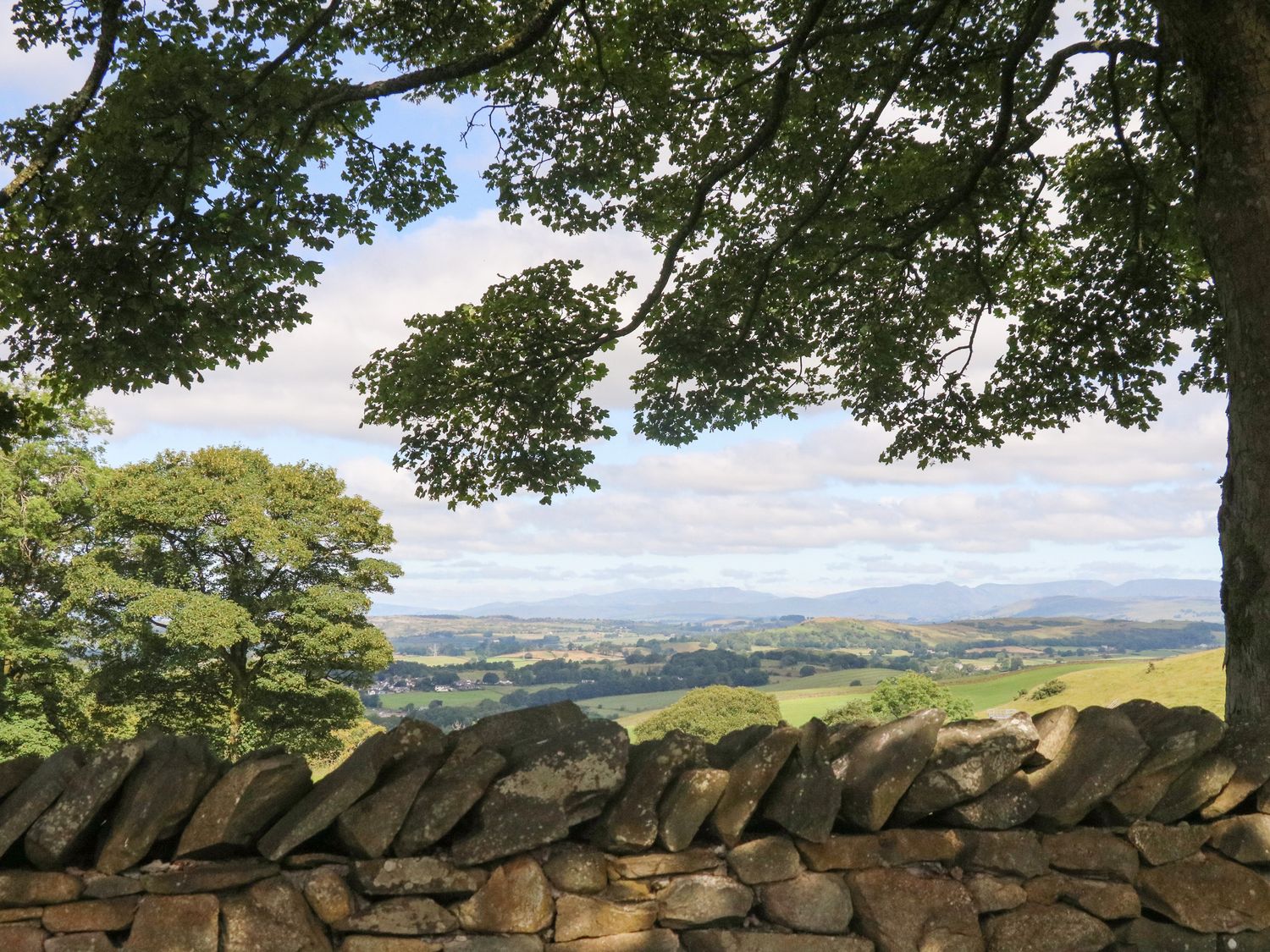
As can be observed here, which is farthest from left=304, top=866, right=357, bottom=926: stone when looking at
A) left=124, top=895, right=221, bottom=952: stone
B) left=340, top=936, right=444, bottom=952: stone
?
left=124, top=895, right=221, bottom=952: stone

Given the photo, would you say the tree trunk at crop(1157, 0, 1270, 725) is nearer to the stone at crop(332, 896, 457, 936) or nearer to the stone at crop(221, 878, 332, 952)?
the stone at crop(332, 896, 457, 936)

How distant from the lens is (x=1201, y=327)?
11.1 metres

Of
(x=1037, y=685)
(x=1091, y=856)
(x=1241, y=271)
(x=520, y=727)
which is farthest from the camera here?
(x=1037, y=685)

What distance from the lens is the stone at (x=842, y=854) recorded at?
434 centimetres

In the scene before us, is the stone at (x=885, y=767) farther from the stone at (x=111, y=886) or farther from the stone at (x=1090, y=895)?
the stone at (x=111, y=886)

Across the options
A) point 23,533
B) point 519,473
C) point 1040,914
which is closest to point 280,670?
point 23,533

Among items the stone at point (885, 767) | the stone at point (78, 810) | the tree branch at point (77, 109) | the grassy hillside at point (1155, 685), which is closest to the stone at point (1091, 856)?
the stone at point (885, 767)

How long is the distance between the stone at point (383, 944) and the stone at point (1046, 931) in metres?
2.75

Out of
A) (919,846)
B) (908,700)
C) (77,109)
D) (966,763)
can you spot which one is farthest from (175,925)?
(908,700)

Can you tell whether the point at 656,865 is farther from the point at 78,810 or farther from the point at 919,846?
the point at 78,810

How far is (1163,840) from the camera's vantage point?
457cm

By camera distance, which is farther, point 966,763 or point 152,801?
point 966,763

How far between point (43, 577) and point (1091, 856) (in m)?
30.4

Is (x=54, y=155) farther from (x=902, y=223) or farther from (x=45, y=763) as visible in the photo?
(x=902, y=223)
